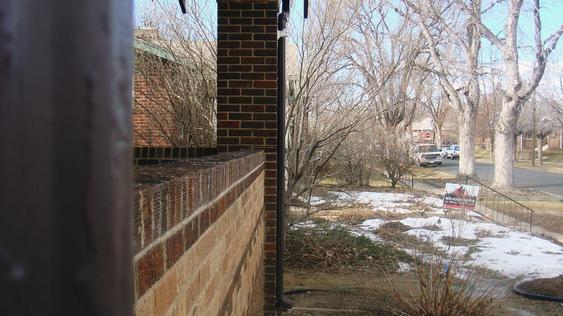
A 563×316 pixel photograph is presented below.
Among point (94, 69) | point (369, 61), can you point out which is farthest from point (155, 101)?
point (94, 69)

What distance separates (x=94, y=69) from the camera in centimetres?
49

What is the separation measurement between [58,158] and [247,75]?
16.8 feet

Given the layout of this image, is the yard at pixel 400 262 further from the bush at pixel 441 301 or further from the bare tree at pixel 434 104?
the bare tree at pixel 434 104

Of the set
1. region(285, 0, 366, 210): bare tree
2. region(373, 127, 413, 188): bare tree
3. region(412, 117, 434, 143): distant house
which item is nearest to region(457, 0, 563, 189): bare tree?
region(373, 127, 413, 188): bare tree

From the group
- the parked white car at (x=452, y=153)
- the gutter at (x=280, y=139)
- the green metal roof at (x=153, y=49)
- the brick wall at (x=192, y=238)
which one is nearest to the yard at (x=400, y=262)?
the gutter at (x=280, y=139)

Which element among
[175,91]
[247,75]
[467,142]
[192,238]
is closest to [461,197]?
[175,91]

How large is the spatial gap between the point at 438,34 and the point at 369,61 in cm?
1262

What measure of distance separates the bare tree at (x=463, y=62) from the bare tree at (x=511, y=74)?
83 cm

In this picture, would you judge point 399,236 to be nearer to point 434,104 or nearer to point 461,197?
point 461,197

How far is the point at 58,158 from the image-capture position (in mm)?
466

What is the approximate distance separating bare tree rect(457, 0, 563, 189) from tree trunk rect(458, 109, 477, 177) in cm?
236

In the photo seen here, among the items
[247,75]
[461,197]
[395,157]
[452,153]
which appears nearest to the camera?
[247,75]

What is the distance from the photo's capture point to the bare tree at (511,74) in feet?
78.5

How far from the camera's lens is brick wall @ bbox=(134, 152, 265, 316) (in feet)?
4.55
